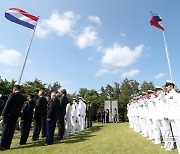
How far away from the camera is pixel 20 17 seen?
14.0 metres

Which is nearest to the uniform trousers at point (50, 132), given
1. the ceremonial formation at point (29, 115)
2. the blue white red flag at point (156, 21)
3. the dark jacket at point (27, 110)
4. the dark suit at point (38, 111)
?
the ceremonial formation at point (29, 115)

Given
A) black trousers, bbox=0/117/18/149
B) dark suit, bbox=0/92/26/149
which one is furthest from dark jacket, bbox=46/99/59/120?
black trousers, bbox=0/117/18/149

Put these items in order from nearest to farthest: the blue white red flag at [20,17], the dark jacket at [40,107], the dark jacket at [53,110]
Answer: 1. the dark jacket at [53,110]
2. the dark jacket at [40,107]
3. the blue white red flag at [20,17]

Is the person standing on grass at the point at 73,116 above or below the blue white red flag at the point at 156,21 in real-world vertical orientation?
below

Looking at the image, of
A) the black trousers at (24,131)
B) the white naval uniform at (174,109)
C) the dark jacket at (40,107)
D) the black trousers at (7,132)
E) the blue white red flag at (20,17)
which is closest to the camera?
the white naval uniform at (174,109)

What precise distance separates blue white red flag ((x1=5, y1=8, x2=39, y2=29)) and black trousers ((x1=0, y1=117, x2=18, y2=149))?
753 centimetres

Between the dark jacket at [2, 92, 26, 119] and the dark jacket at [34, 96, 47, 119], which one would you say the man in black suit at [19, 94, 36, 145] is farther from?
the dark jacket at [2, 92, 26, 119]

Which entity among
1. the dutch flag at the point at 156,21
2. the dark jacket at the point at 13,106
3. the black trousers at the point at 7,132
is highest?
the dutch flag at the point at 156,21

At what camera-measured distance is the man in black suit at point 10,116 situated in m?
8.26

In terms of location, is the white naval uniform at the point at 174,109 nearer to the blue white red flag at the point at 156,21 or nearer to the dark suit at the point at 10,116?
the dark suit at the point at 10,116

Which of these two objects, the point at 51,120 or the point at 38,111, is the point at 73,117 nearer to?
the point at 38,111

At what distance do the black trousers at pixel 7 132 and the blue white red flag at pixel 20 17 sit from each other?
24.7 ft

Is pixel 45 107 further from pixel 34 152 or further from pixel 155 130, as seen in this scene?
pixel 155 130

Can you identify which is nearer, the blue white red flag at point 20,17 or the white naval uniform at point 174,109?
the white naval uniform at point 174,109
